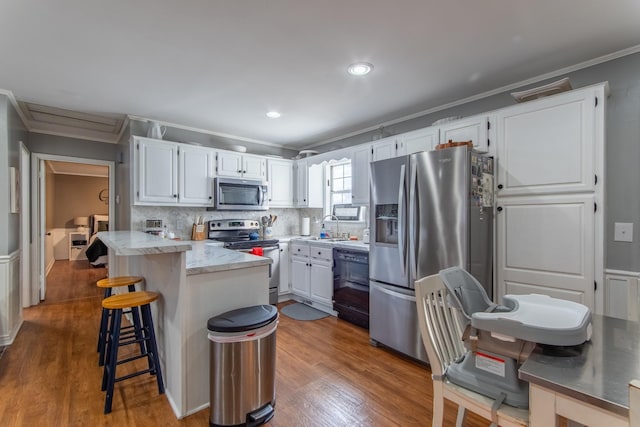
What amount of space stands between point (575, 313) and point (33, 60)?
12.3 ft

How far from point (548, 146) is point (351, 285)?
221 centimetres

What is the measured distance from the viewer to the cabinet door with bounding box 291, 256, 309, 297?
4.02 metres

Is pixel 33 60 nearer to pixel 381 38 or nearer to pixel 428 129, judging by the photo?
pixel 381 38

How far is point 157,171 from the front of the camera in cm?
354

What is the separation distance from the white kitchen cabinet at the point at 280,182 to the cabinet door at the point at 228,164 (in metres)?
0.49

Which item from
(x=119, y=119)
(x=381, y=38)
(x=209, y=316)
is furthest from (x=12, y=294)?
(x=381, y=38)

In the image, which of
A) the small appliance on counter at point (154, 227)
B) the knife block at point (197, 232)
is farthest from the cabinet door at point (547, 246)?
the small appliance on counter at point (154, 227)

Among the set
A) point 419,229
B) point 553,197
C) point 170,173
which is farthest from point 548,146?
point 170,173

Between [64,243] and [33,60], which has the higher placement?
[33,60]

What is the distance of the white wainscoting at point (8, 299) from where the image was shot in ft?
9.25

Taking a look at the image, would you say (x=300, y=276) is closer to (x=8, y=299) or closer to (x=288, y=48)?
(x=288, y=48)

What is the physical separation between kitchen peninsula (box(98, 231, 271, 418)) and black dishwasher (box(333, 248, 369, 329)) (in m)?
1.42

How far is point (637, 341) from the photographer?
3.60ft

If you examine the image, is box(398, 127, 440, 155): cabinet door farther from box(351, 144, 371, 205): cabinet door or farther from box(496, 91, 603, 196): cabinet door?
box(496, 91, 603, 196): cabinet door
